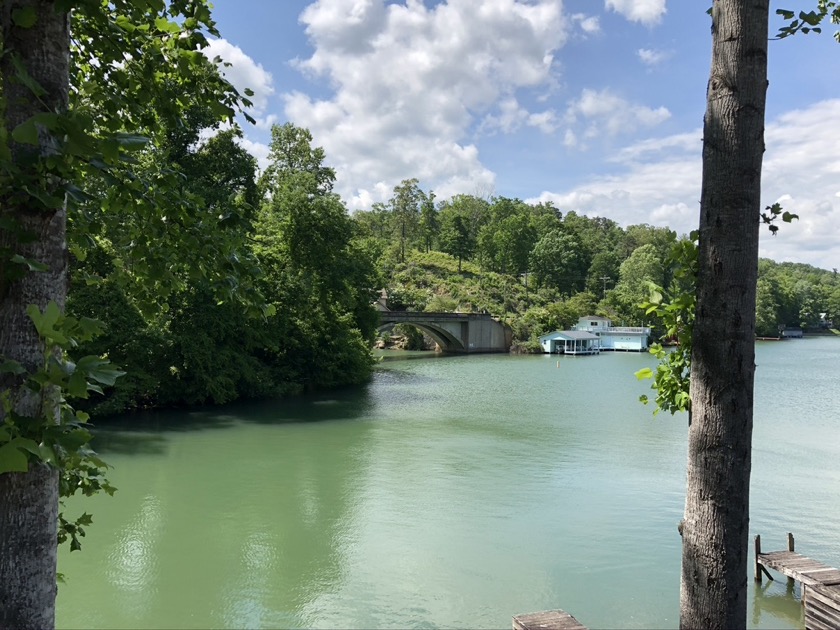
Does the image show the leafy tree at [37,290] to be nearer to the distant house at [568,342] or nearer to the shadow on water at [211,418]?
the shadow on water at [211,418]

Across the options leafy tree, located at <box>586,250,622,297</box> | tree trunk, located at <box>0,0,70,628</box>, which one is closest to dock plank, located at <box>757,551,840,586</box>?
tree trunk, located at <box>0,0,70,628</box>

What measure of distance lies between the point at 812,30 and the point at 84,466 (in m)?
3.31

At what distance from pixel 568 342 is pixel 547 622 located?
4701cm

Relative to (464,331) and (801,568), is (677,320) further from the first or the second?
(464,331)

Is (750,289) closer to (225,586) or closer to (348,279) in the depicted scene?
(225,586)

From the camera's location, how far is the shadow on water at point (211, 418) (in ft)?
51.3

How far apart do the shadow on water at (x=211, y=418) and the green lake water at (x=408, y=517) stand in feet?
0.37

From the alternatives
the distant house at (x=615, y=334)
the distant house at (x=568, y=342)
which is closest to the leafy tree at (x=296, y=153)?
the distant house at (x=568, y=342)

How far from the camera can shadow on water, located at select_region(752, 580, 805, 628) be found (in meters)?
7.39

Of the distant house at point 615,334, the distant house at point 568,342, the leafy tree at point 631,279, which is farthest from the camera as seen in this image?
the leafy tree at point 631,279

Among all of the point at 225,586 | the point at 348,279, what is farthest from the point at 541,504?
the point at 348,279

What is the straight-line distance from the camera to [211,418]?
62.5ft

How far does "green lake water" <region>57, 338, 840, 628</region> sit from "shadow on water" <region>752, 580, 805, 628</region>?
0.03 meters

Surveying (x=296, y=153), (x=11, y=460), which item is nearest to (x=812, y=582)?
(x=11, y=460)
